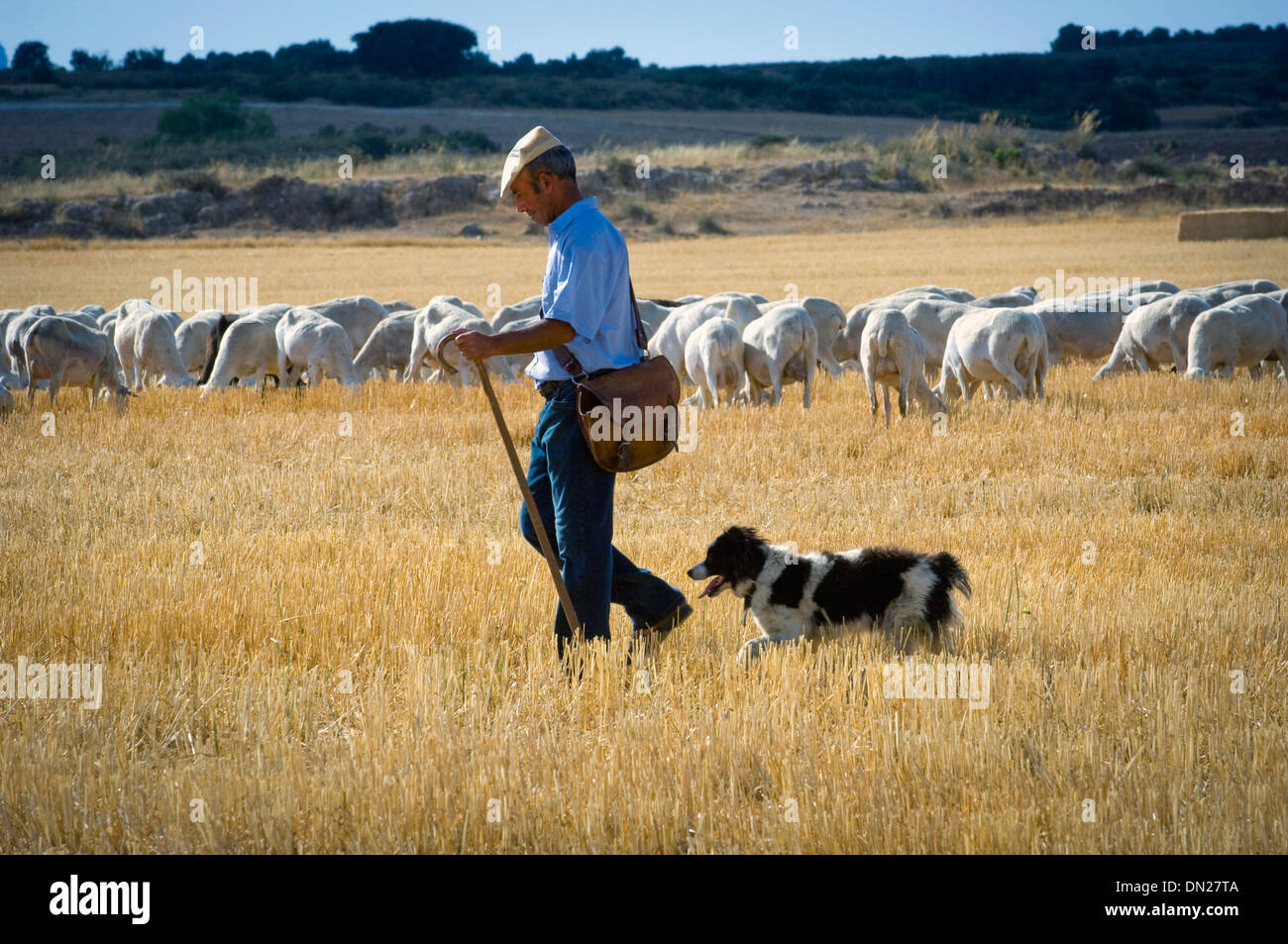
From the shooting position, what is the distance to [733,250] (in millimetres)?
43594

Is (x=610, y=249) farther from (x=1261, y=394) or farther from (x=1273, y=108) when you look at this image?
(x=1273, y=108)

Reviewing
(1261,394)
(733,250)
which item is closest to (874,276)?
(733,250)

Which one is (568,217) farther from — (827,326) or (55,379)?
(827,326)

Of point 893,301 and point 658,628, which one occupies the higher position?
point 893,301

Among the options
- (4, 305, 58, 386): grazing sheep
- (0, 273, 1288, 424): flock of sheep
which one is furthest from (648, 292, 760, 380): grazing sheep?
(4, 305, 58, 386): grazing sheep

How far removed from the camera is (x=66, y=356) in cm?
1408

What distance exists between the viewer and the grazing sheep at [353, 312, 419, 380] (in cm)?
1734

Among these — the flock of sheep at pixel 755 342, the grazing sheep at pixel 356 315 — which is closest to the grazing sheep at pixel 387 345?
the flock of sheep at pixel 755 342

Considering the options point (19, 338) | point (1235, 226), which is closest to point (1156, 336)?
point (19, 338)

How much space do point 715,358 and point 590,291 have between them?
923 cm

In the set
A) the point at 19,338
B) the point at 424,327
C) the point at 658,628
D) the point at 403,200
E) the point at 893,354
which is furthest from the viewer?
the point at 403,200

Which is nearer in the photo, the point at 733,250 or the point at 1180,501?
the point at 1180,501

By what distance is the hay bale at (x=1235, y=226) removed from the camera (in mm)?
40094

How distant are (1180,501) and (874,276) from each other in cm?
2389
